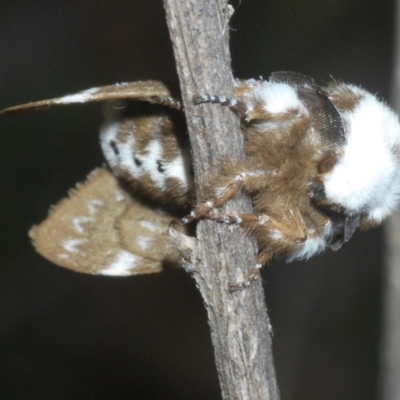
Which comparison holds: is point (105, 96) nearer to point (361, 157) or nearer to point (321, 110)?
point (321, 110)

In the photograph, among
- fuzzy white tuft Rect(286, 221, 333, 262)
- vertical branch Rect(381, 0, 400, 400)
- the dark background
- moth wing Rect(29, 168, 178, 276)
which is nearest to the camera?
fuzzy white tuft Rect(286, 221, 333, 262)

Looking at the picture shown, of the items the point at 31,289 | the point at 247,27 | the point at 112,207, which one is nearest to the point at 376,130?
the point at 112,207

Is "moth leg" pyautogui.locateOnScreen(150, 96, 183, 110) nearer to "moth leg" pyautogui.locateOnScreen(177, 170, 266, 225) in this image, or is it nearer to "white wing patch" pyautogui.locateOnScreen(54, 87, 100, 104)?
"white wing patch" pyautogui.locateOnScreen(54, 87, 100, 104)

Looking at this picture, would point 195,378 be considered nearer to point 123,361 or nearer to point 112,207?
point 123,361

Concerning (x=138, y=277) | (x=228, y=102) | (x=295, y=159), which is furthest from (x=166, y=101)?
(x=138, y=277)

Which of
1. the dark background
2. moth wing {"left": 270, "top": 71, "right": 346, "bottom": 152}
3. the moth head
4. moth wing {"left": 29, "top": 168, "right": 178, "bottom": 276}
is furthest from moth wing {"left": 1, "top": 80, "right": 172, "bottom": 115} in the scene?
the dark background

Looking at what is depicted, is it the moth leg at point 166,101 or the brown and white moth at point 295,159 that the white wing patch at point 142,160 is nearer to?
the brown and white moth at point 295,159
